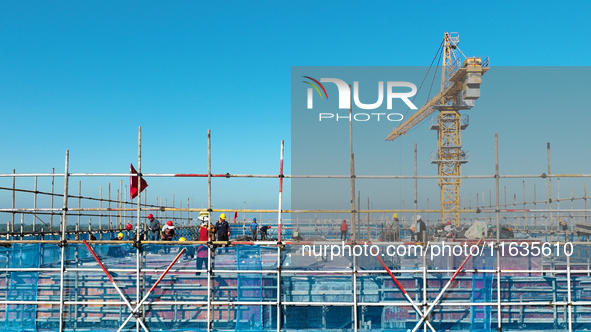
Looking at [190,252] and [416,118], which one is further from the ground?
[416,118]

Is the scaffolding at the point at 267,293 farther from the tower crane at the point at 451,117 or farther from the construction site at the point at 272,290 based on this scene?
the tower crane at the point at 451,117

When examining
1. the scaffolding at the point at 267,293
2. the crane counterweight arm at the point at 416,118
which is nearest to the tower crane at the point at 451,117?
the crane counterweight arm at the point at 416,118

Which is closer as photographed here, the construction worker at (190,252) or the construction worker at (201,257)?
the construction worker at (190,252)

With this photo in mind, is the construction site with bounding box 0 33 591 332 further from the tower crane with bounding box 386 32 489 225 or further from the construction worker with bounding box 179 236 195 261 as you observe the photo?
the tower crane with bounding box 386 32 489 225

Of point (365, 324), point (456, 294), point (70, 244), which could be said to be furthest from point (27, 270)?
point (456, 294)

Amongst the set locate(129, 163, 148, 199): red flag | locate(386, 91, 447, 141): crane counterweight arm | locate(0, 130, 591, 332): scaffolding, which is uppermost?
locate(386, 91, 447, 141): crane counterweight arm

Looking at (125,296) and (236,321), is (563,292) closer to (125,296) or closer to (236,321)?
(236,321)

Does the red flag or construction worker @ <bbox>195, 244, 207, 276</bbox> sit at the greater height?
the red flag

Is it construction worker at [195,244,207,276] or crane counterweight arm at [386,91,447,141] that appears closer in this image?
construction worker at [195,244,207,276]

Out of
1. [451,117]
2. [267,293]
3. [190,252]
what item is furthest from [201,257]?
[451,117]

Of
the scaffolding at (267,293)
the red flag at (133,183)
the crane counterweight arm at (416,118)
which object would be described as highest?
the crane counterweight arm at (416,118)

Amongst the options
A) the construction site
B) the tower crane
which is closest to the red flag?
the construction site

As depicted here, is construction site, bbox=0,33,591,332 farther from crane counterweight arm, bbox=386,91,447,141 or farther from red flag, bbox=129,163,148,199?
crane counterweight arm, bbox=386,91,447,141

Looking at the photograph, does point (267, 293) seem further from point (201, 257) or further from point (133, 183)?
point (133, 183)
